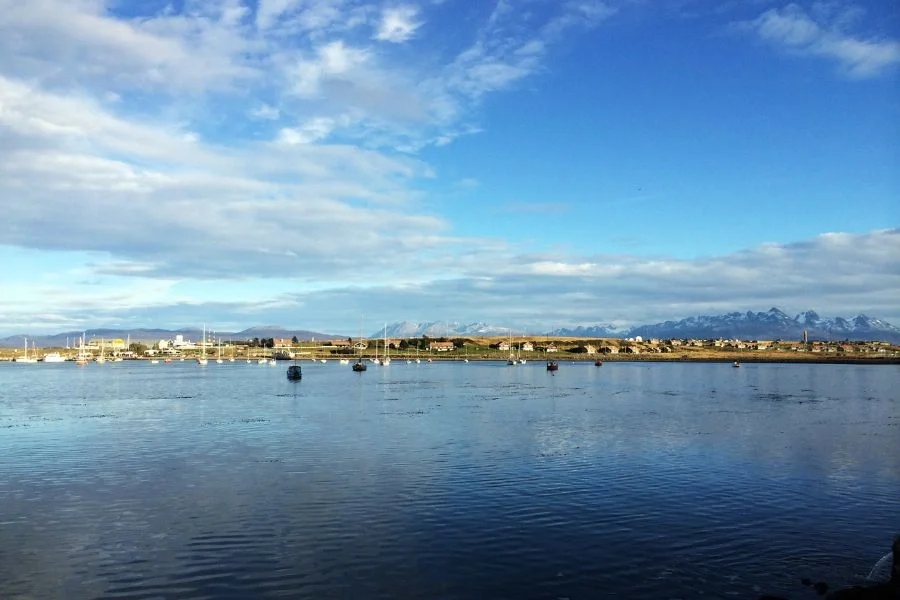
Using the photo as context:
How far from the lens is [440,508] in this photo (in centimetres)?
2584

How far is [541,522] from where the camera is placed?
23.8m

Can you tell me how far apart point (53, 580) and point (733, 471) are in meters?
29.8

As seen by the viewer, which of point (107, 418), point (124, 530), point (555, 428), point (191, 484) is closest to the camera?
point (124, 530)

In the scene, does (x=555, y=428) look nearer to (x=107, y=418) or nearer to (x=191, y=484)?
(x=191, y=484)

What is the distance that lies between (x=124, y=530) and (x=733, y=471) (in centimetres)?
2778

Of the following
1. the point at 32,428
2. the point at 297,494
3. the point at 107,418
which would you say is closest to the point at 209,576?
the point at 297,494

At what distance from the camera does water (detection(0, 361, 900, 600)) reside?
1822cm

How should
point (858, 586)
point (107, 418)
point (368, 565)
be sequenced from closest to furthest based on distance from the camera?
point (858, 586) → point (368, 565) → point (107, 418)

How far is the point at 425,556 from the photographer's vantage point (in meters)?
20.0

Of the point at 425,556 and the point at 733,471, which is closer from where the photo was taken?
the point at 425,556

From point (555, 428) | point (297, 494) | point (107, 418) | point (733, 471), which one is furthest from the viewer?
point (107, 418)

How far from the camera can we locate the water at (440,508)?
18.2m

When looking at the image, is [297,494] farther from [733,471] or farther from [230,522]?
[733,471]

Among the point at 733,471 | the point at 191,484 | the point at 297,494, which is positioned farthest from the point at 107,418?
the point at 733,471
